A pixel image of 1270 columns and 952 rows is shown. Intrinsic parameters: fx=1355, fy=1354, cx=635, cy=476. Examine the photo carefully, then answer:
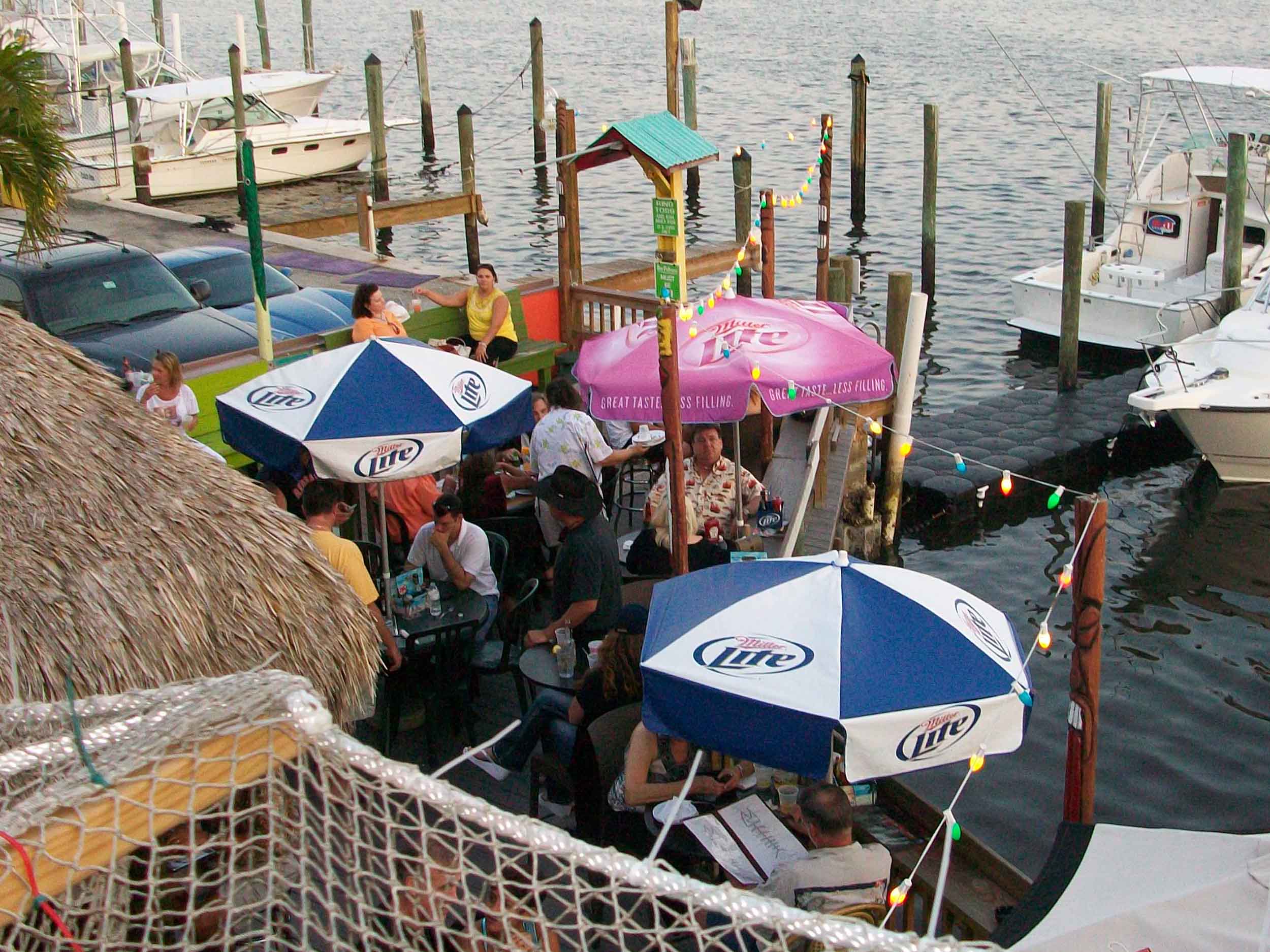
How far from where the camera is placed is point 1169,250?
2005 centimetres

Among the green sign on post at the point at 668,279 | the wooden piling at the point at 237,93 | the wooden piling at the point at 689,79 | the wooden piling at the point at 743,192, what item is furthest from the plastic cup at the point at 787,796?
the wooden piling at the point at 237,93

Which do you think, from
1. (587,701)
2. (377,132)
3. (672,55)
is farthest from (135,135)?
(587,701)

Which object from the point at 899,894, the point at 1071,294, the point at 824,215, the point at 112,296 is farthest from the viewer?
the point at 1071,294

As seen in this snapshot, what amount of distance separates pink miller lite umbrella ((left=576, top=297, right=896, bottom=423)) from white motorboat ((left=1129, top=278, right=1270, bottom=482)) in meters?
6.55

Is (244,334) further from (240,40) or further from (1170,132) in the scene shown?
(1170,132)

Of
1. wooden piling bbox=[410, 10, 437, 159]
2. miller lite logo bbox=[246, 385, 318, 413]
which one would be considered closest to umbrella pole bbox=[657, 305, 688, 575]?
miller lite logo bbox=[246, 385, 318, 413]

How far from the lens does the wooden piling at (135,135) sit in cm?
2319

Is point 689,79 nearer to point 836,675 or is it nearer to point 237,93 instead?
point 237,93

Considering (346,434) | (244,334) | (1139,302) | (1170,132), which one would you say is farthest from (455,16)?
(346,434)

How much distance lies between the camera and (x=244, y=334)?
38.2 ft

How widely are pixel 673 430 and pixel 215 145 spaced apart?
951 inches

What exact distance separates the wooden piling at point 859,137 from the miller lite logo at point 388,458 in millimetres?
17273

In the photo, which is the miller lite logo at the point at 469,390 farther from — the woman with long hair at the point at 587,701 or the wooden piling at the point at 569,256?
the wooden piling at the point at 569,256

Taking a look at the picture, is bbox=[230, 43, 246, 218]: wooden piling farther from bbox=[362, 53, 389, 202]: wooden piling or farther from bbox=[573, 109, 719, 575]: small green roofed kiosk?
bbox=[573, 109, 719, 575]: small green roofed kiosk
